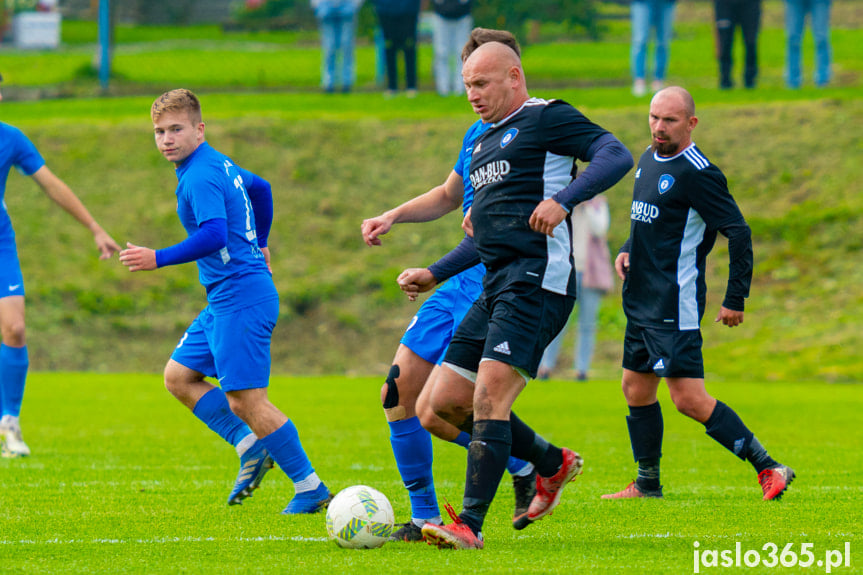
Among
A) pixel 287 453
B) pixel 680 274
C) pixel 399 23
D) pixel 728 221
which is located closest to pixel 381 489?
pixel 287 453

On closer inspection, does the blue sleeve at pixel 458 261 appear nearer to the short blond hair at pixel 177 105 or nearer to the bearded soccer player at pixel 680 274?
the bearded soccer player at pixel 680 274

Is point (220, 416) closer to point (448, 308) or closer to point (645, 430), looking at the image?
point (448, 308)

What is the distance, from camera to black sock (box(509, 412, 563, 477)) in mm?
5496

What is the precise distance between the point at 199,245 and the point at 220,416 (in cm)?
122

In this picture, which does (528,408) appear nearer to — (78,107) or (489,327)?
(489,327)

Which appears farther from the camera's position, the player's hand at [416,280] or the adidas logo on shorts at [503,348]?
the player's hand at [416,280]

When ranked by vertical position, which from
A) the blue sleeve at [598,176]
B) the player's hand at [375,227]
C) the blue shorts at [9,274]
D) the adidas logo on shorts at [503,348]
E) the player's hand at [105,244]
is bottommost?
the blue shorts at [9,274]

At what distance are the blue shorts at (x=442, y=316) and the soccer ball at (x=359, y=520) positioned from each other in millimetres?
779

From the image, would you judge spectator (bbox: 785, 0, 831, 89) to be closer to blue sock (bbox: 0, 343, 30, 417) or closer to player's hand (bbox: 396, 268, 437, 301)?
blue sock (bbox: 0, 343, 30, 417)

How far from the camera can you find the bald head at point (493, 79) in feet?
17.1

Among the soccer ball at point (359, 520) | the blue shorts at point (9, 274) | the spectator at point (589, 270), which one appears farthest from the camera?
the spectator at point (589, 270)

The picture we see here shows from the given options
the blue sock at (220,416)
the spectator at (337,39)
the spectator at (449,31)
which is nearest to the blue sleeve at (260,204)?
the blue sock at (220,416)

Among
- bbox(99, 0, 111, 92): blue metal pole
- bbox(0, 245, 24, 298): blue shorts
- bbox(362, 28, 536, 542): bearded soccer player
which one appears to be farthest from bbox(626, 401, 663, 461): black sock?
bbox(99, 0, 111, 92): blue metal pole

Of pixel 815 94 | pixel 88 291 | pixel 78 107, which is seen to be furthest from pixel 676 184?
pixel 78 107
